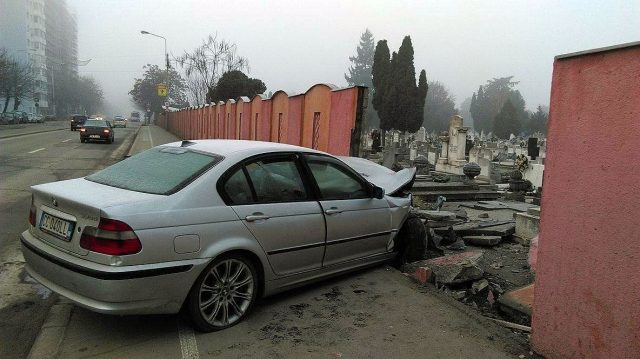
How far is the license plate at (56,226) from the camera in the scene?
3312 millimetres

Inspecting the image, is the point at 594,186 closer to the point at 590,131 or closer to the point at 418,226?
the point at 590,131

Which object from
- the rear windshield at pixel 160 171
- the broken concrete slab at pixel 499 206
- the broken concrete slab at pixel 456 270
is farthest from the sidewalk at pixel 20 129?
the broken concrete slab at pixel 456 270

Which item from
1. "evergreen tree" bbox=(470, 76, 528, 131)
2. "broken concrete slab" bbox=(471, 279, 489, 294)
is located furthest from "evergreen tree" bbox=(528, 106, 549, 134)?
"broken concrete slab" bbox=(471, 279, 489, 294)

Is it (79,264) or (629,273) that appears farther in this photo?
(79,264)

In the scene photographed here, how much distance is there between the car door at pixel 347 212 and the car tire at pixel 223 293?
0.89 m

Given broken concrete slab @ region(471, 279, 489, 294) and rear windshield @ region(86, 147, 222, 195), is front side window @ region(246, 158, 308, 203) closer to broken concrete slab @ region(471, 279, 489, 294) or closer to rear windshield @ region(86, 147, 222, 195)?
rear windshield @ region(86, 147, 222, 195)

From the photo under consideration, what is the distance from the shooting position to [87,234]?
3.17 meters

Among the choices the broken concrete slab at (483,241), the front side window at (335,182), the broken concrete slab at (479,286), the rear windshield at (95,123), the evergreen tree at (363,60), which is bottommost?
the broken concrete slab at (479,286)

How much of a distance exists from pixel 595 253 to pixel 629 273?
0.22 m

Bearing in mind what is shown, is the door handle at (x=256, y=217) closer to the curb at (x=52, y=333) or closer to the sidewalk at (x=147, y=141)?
the curb at (x=52, y=333)

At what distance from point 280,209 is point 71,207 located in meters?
1.54

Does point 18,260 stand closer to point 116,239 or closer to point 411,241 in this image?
point 116,239

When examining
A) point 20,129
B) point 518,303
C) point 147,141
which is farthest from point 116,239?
point 20,129

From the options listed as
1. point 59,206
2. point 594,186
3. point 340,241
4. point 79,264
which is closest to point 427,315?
point 340,241
